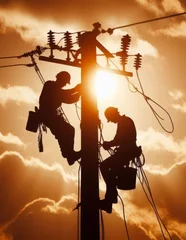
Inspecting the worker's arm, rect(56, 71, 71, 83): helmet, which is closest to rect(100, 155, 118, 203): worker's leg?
the worker's arm

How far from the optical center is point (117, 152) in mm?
10117

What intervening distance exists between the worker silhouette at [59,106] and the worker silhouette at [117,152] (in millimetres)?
844

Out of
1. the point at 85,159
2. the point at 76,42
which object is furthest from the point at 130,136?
the point at 76,42

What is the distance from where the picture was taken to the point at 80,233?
898 centimetres

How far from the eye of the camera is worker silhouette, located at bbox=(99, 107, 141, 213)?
9899mm

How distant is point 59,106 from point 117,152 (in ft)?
5.70

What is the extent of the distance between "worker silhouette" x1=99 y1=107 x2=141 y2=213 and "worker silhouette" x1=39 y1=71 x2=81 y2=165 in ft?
2.77

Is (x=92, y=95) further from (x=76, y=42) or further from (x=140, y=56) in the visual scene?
(x=140, y=56)

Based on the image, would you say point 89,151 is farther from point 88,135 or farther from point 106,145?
point 106,145

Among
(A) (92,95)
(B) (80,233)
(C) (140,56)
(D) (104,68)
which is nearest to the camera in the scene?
(B) (80,233)

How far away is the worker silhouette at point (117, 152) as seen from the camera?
990 centimetres

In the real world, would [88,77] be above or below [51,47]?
below

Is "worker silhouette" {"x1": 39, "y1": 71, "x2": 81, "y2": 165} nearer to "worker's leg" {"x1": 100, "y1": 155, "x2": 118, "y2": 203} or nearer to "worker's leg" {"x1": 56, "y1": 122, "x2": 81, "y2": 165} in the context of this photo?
"worker's leg" {"x1": 56, "y1": 122, "x2": 81, "y2": 165}

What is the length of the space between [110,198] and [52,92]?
279 centimetres
